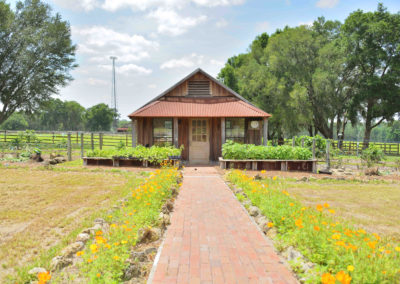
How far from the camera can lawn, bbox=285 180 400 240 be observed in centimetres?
511

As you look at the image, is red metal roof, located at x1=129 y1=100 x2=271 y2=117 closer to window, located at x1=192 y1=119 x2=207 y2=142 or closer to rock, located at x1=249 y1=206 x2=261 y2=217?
window, located at x1=192 y1=119 x2=207 y2=142

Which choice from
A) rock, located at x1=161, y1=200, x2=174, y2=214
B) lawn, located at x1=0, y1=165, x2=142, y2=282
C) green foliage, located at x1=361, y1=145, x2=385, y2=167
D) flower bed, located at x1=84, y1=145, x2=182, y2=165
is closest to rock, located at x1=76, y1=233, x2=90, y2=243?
lawn, located at x1=0, y1=165, x2=142, y2=282

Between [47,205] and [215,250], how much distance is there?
4543 mm

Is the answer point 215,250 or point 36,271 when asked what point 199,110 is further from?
point 36,271

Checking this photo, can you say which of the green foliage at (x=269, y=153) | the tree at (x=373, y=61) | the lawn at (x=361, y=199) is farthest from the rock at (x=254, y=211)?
the tree at (x=373, y=61)

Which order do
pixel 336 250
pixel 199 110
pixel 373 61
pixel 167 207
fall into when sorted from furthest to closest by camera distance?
pixel 373 61 < pixel 199 110 < pixel 167 207 < pixel 336 250

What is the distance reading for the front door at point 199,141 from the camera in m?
13.8

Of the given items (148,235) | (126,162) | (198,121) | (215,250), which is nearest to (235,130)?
(198,121)

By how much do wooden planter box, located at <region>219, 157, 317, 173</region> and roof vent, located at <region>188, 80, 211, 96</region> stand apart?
5.04 m

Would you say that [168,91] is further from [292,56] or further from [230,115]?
[292,56]

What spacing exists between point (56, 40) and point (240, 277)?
29975mm

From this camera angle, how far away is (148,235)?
4.10 m

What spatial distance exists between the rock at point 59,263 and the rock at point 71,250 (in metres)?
0.09

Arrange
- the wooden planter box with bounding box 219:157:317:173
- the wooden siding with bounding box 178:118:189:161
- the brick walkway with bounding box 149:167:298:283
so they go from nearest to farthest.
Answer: the brick walkway with bounding box 149:167:298:283 < the wooden planter box with bounding box 219:157:317:173 < the wooden siding with bounding box 178:118:189:161
